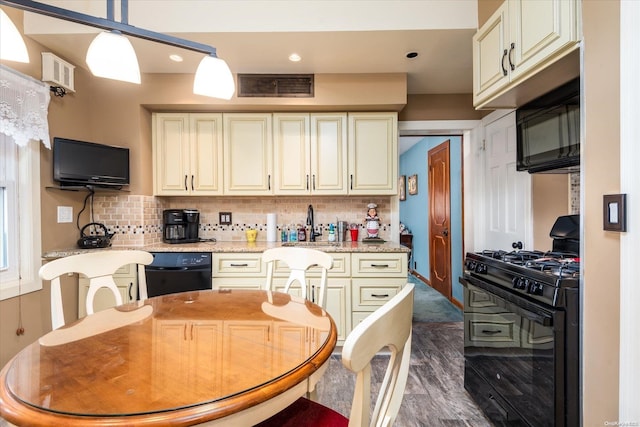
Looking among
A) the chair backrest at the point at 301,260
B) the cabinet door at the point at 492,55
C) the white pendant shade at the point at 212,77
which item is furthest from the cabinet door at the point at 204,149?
the cabinet door at the point at 492,55

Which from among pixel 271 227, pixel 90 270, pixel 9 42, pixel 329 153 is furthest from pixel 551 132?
pixel 90 270

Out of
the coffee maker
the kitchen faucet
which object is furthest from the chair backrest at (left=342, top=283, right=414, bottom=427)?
the coffee maker

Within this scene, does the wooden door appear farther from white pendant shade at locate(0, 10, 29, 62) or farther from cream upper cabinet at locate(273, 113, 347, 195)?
white pendant shade at locate(0, 10, 29, 62)

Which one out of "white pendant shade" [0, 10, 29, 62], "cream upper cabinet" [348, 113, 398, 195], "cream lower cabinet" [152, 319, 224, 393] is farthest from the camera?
"cream upper cabinet" [348, 113, 398, 195]

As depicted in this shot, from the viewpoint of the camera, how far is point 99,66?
111cm

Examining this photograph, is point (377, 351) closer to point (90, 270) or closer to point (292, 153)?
point (90, 270)

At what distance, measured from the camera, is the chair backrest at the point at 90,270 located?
4.48 feet

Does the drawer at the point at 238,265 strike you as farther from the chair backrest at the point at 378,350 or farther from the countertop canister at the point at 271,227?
the chair backrest at the point at 378,350

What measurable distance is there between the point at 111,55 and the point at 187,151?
1844mm

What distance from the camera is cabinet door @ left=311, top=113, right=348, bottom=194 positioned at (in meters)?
2.88

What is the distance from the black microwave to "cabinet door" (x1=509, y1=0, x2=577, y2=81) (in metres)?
0.28

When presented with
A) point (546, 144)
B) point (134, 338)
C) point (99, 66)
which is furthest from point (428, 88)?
point (134, 338)

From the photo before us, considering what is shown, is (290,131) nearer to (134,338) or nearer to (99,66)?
(99,66)

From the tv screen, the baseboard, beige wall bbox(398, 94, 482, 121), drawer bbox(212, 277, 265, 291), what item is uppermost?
beige wall bbox(398, 94, 482, 121)
